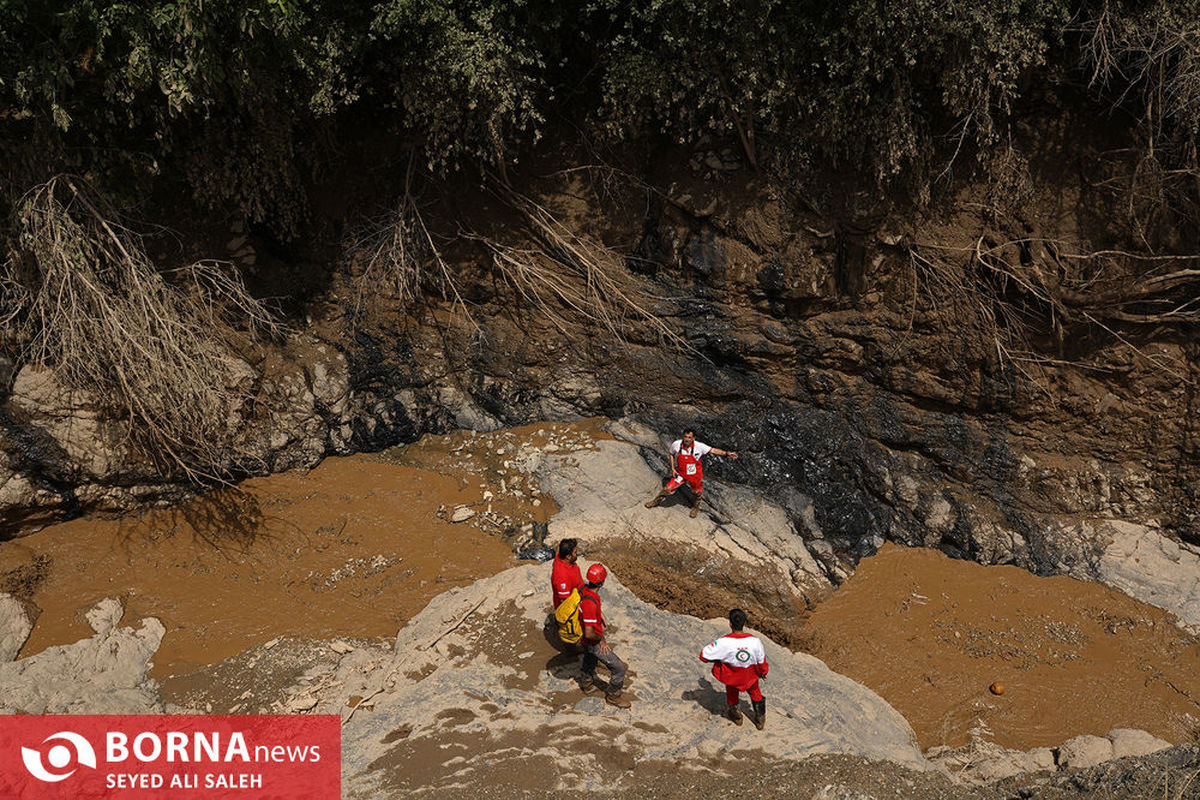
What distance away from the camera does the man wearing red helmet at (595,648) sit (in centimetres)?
600

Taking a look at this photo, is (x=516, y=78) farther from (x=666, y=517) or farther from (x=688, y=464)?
(x=666, y=517)

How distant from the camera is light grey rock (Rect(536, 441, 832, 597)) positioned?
28.3 feet

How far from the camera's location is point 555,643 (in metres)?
6.61

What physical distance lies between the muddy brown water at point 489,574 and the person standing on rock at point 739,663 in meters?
2.02

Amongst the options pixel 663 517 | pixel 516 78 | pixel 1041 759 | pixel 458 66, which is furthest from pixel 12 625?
pixel 1041 759

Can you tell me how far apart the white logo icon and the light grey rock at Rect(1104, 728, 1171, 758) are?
7.60 m

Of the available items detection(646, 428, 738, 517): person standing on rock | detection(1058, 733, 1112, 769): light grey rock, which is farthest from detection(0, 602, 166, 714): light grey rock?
detection(1058, 733, 1112, 769): light grey rock

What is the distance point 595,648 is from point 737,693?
105 cm

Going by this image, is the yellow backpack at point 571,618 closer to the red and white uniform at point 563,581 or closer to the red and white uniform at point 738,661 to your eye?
the red and white uniform at point 563,581

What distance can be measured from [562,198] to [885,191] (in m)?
3.87

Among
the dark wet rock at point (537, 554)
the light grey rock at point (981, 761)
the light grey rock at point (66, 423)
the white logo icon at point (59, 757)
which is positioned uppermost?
the light grey rock at point (66, 423)

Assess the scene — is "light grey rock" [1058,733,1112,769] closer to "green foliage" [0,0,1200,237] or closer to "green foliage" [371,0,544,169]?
"green foliage" [0,0,1200,237]

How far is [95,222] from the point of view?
8.47 metres

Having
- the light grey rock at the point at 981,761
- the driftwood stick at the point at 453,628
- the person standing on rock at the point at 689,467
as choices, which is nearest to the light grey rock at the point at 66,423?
the driftwood stick at the point at 453,628
